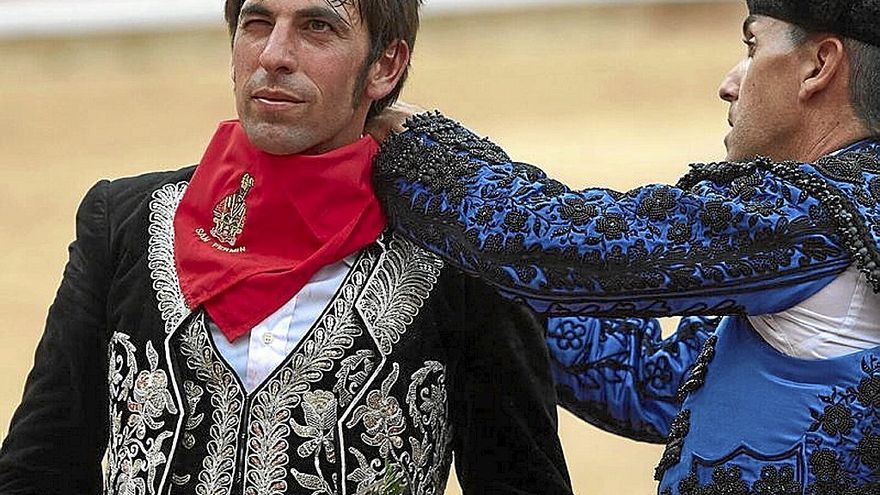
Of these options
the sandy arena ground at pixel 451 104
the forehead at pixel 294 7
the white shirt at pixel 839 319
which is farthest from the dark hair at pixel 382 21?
the sandy arena ground at pixel 451 104

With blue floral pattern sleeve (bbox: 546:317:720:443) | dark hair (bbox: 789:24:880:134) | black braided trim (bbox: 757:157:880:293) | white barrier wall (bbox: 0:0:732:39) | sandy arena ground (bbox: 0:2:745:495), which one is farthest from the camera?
white barrier wall (bbox: 0:0:732:39)

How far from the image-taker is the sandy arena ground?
9.32 m

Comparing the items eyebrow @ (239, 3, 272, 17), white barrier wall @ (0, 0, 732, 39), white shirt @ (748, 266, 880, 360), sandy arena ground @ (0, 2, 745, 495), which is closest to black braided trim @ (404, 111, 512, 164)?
eyebrow @ (239, 3, 272, 17)

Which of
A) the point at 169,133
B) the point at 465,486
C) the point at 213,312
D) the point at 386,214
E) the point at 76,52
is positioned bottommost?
the point at 465,486

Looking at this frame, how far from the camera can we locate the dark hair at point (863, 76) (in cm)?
261

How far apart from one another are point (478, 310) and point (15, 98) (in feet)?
33.3

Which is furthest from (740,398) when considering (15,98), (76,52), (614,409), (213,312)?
(76,52)

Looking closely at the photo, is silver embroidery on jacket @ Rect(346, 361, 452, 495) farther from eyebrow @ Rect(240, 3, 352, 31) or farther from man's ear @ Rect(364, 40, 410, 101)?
eyebrow @ Rect(240, 3, 352, 31)

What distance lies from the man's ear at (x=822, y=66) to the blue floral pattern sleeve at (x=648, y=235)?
0.13m

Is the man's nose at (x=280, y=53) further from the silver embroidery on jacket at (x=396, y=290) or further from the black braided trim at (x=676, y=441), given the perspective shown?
the black braided trim at (x=676, y=441)

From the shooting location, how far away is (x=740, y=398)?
2.61 m

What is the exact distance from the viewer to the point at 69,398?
2.76m

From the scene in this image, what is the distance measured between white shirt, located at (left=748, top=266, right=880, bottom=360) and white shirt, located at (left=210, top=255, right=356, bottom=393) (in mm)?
733

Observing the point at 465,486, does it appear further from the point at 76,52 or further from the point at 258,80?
the point at 76,52
